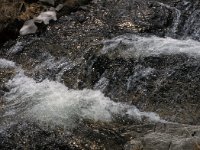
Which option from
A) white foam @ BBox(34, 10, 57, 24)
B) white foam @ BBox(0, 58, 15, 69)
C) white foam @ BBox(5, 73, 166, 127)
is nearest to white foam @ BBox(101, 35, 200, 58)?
white foam @ BBox(5, 73, 166, 127)

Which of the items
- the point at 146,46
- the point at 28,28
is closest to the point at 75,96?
the point at 146,46

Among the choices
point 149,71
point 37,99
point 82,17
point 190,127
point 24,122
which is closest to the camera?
point 190,127

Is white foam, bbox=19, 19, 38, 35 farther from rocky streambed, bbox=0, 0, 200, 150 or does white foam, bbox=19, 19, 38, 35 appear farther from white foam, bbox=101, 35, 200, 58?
white foam, bbox=101, 35, 200, 58

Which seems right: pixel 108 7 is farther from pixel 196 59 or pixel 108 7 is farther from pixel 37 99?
pixel 37 99

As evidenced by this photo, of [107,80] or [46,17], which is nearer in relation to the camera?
[107,80]

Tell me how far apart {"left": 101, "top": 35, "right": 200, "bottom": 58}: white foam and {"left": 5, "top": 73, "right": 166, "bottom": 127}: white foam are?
4.52ft

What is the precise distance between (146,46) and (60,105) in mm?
Result: 2622

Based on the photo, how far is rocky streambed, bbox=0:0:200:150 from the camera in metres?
5.87

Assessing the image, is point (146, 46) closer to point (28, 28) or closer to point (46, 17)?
point (46, 17)

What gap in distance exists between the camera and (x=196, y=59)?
25.1ft

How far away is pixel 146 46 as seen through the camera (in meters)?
8.27

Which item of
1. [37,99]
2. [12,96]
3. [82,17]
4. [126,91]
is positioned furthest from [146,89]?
[82,17]

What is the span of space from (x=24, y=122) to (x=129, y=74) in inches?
94.4

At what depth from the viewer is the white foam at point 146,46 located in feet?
26.2
